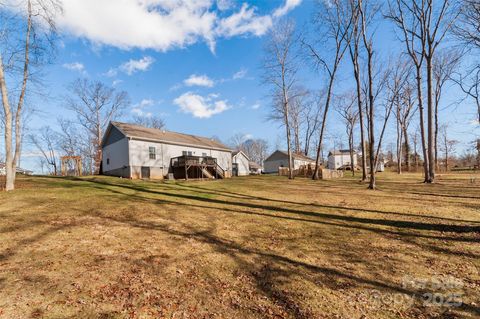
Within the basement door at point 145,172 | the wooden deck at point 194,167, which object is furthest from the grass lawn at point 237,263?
the wooden deck at point 194,167

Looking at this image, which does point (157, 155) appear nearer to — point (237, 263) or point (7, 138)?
point (7, 138)

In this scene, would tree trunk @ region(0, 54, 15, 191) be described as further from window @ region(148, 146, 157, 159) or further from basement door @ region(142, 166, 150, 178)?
window @ region(148, 146, 157, 159)

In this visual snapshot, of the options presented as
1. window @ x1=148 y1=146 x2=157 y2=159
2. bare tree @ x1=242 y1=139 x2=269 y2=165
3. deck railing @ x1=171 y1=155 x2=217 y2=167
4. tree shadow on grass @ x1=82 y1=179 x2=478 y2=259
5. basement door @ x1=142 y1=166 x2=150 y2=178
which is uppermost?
bare tree @ x1=242 y1=139 x2=269 y2=165

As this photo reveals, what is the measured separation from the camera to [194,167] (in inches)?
1062

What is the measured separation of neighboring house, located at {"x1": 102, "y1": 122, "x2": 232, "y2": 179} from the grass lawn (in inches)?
568

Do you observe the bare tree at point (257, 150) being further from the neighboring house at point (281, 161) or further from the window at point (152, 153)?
the window at point (152, 153)

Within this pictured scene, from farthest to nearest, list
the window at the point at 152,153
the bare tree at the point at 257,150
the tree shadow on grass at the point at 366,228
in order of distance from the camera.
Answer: the bare tree at the point at 257,150, the window at the point at 152,153, the tree shadow on grass at the point at 366,228

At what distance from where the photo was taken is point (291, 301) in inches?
135

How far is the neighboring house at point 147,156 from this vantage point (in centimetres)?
2223

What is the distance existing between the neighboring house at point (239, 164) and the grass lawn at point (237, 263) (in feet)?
106

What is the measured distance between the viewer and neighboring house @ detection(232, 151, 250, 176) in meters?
40.6

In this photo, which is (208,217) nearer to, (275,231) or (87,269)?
(275,231)

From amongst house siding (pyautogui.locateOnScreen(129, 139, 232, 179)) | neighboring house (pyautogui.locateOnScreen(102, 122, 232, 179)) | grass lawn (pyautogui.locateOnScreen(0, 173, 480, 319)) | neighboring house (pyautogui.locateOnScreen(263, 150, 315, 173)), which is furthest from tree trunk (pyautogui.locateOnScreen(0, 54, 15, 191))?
neighboring house (pyautogui.locateOnScreen(263, 150, 315, 173))

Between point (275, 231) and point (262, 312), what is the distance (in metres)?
3.50
